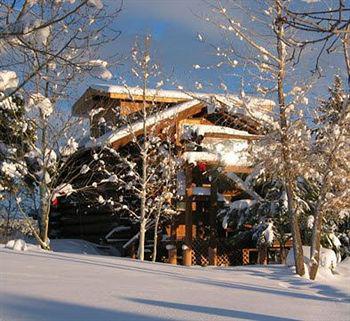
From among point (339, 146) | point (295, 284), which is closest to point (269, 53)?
point (339, 146)

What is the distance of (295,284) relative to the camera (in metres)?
8.94

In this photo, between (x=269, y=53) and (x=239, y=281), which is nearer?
(x=239, y=281)

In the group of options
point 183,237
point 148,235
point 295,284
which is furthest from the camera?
point 148,235

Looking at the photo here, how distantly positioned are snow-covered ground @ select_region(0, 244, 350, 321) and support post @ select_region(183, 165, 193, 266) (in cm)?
784

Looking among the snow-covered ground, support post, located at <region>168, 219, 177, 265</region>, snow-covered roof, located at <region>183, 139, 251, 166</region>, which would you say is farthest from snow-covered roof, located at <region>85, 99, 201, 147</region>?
the snow-covered ground

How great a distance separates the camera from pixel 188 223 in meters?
16.2

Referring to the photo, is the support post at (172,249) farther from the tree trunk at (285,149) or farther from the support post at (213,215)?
the tree trunk at (285,149)

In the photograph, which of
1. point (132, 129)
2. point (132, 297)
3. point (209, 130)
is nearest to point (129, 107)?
point (132, 129)

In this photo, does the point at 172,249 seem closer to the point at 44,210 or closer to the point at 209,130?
the point at 209,130

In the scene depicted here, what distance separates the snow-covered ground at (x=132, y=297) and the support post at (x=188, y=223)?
7.84 metres

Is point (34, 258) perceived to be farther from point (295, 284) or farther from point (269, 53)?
point (269, 53)

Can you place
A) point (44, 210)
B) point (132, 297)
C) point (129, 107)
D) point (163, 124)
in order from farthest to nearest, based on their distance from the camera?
point (129, 107) < point (163, 124) < point (44, 210) < point (132, 297)

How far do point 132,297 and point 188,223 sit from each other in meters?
11.1

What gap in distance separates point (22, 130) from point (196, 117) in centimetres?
628
